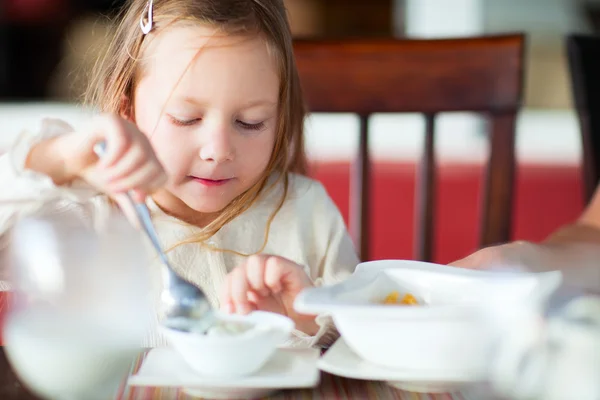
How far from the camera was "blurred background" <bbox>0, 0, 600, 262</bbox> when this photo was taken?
245 cm

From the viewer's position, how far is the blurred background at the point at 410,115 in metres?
2.45

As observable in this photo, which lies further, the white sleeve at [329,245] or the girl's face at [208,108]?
the white sleeve at [329,245]

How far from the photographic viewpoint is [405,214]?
2449mm

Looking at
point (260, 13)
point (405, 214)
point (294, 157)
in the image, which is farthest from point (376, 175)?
point (260, 13)

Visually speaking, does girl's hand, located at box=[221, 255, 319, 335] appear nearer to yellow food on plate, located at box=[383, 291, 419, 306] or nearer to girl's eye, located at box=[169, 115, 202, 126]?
yellow food on plate, located at box=[383, 291, 419, 306]

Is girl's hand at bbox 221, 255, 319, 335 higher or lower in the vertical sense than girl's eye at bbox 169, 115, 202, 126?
lower

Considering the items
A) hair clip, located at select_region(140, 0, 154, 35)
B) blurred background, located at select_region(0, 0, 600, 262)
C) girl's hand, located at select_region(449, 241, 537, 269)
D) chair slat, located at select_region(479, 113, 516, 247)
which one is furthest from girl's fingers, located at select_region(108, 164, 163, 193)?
chair slat, located at select_region(479, 113, 516, 247)

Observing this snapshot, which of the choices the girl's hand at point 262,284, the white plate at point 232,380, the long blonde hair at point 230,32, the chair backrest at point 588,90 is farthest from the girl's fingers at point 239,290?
the chair backrest at point 588,90

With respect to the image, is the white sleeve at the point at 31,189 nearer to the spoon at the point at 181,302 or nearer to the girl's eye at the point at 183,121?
the spoon at the point at 181,302

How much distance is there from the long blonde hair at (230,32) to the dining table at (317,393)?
48 cm

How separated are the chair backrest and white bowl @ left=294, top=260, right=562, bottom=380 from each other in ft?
2.42

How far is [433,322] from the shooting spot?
1.72 ft

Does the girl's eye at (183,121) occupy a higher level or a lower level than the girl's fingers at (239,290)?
higher

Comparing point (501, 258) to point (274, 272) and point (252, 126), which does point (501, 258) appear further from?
point (252, 126)
